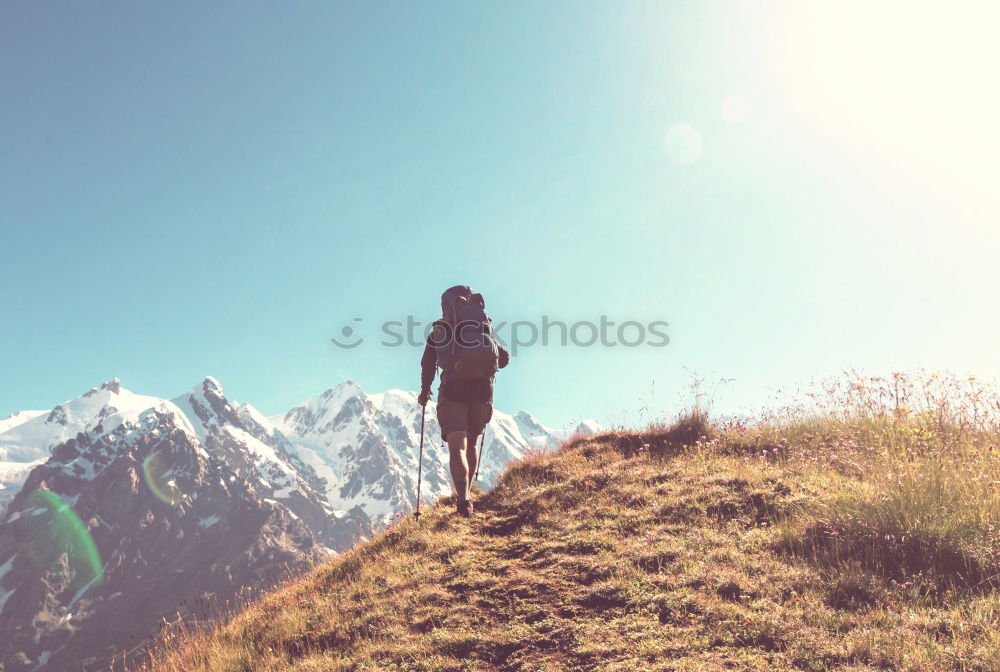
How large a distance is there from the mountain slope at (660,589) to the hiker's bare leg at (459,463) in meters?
0.53

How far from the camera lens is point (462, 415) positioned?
854 cm

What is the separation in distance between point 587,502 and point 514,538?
4.56ft

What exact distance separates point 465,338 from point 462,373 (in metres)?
0.55

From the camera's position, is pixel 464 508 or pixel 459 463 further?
pixel 464 508

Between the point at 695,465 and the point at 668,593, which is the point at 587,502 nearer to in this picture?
the point at 695,465

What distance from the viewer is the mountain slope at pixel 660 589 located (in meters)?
4.00

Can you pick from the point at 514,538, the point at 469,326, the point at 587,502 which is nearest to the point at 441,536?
the point at 514,538

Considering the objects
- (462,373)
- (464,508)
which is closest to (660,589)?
(464,508)

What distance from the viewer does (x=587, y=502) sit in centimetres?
833

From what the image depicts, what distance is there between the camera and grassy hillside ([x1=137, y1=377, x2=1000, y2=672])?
4.04 meters

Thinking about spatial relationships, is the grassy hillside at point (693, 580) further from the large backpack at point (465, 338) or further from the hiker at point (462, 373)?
the large backpack at point (465, 338)

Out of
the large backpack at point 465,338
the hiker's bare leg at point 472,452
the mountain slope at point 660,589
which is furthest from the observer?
the hiker's bare leg at point 472,452

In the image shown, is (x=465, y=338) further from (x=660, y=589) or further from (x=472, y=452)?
(x=660, y=589)

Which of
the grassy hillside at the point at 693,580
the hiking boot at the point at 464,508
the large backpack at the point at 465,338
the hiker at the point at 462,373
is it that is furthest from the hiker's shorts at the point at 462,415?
the grassy hillside at the point at 693,580
